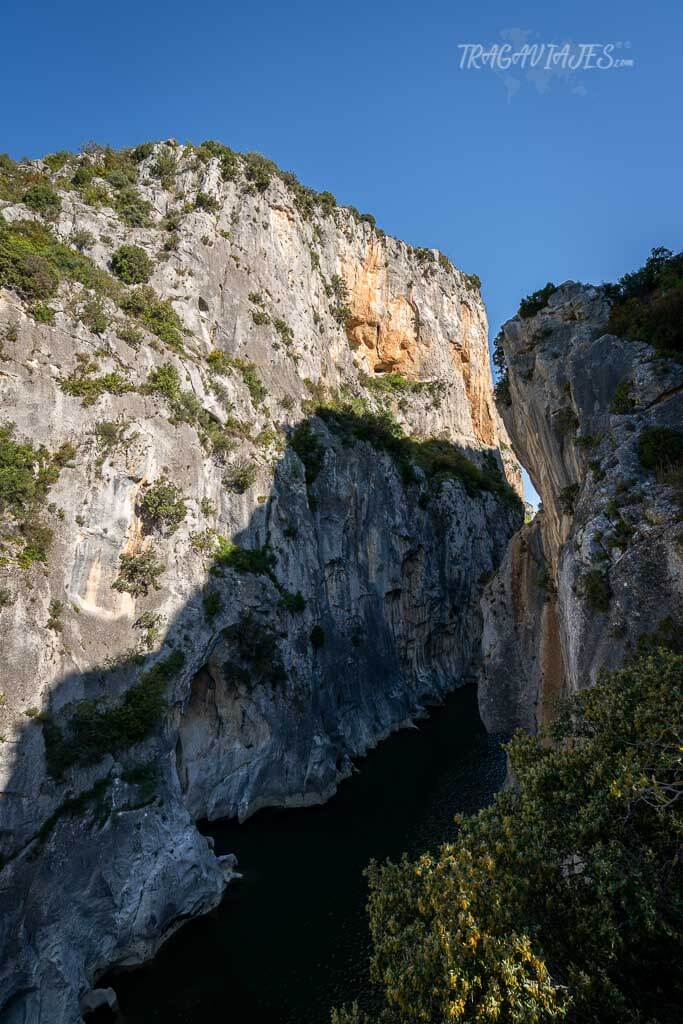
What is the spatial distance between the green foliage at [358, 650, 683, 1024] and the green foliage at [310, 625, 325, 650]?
2278cm

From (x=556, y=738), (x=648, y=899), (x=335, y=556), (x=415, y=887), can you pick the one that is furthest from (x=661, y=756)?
(x=335, y=556)

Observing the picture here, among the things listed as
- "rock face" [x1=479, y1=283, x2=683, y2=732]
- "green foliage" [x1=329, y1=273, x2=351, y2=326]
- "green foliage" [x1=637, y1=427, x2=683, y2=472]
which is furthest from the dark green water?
"green foliage" [x1=329, y1=273, x2=351, y2=326]

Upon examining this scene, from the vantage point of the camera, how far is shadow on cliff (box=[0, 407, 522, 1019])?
17688mm

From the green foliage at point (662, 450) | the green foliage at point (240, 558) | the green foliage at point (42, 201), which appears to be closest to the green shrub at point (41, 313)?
the green foliage at point (42, 201)

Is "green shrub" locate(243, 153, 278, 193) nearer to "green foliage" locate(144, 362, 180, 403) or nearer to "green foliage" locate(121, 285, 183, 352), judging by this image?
"green foliage" locate(121, 285, 183, 352)

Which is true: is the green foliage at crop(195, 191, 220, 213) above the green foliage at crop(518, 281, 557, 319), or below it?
above

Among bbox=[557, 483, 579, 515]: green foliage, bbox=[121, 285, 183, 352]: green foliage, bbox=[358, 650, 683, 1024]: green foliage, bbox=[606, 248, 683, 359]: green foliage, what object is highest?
bbox=[121, 285, 183, 352]: green foliage

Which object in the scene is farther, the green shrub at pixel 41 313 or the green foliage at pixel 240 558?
the green foliage at pixel 240 558

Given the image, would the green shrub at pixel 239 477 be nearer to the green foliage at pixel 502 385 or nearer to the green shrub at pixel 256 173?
the green foliage at pixel 502 385

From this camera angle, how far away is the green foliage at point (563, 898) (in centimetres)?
686

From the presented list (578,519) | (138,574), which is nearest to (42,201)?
(138,574)

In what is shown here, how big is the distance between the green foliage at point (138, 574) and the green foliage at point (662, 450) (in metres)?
18.6

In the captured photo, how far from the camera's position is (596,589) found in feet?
49.4

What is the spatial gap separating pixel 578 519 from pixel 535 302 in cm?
1196
